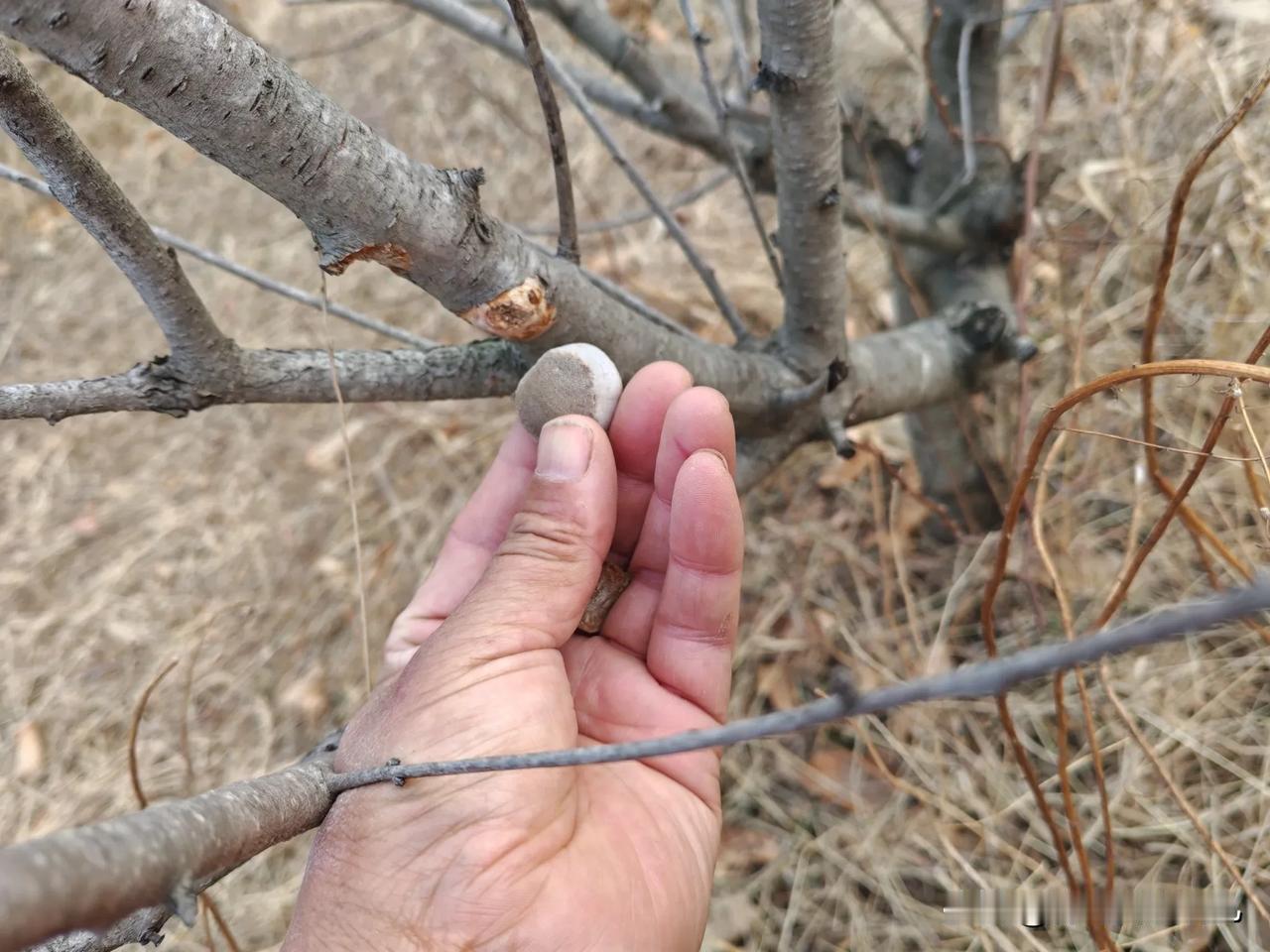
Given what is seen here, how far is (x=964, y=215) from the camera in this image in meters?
1.90

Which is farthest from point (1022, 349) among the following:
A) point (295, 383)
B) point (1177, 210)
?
point (295, 383)

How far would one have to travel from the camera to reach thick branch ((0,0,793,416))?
2.30 feet

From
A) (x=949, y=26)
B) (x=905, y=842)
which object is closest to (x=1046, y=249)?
(x=949, y=26)

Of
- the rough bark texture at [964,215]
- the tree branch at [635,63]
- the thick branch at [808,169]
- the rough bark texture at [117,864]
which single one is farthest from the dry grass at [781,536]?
the tree branch at [635,63]

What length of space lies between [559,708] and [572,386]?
0.43 metres

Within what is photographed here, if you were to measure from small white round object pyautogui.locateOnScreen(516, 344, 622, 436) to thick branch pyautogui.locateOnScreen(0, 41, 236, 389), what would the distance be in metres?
0.38

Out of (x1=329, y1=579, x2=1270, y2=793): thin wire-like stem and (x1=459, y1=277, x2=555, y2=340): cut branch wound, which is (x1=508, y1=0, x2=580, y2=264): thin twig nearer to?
(x1=459, y1=277, x2=555, y2=340): cut branch wound

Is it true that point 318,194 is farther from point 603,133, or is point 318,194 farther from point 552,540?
point 603,133

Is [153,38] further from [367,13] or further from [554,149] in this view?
[367,13]

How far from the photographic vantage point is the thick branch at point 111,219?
0.81m

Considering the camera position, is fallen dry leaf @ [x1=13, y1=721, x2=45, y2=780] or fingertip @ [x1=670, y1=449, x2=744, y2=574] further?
fallen dry leaf @ [x1=13, y1=721, x2=45, y2=780]

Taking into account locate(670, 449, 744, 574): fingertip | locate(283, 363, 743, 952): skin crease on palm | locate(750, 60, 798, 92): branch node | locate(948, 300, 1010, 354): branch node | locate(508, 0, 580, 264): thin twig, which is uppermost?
locate(750, 60, 798, 92): branch node

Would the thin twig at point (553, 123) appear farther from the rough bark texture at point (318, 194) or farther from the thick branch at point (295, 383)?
the thick branch at point (295, 383)

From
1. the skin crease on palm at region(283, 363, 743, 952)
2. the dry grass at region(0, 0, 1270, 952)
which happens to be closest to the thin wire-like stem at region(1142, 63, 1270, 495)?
the dry grass at region(0, 0, 1270, 952)
